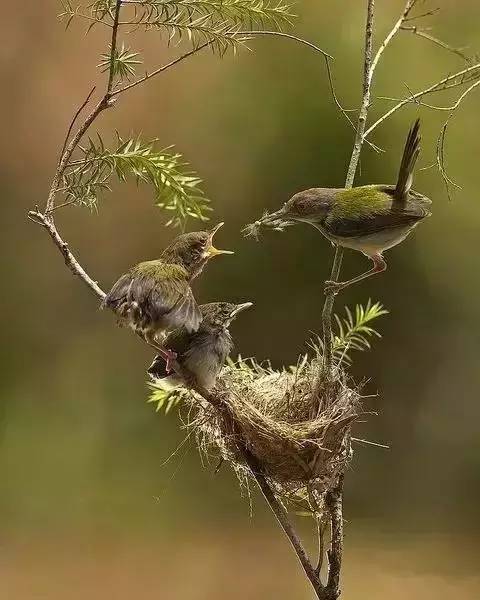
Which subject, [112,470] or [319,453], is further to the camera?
[112,470]

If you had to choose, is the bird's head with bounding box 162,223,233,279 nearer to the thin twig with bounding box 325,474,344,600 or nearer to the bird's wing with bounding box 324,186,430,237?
the bird's wing with bounding box 324,186,430,237

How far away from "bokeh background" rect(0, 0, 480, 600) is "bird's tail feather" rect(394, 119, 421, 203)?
0.49m

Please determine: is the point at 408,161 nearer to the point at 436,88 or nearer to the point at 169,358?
the point at 436,88

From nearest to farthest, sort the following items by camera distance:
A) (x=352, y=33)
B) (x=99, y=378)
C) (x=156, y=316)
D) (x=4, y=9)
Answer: (x=156, y=316)
(x=352, y=33)
(x=4, y=9)
(x=99, y=378)

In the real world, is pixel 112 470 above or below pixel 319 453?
above

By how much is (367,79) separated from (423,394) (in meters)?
0.88

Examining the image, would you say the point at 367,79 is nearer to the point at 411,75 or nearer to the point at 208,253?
the point at 208,253

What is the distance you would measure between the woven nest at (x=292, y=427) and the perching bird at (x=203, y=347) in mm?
58

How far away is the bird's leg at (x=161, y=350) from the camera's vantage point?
102 cm

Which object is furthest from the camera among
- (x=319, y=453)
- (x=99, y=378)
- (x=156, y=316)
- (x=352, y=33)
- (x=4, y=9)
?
(x=99, y=378)

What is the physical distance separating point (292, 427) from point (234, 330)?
570mm

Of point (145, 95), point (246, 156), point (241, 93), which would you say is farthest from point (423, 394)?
point (145, 95)

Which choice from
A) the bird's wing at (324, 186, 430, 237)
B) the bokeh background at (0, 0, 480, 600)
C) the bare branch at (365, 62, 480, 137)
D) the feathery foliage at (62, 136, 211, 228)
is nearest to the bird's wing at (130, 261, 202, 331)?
the feathery foliage at (62, 136, 211, 228)

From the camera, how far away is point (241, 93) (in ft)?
5.49
